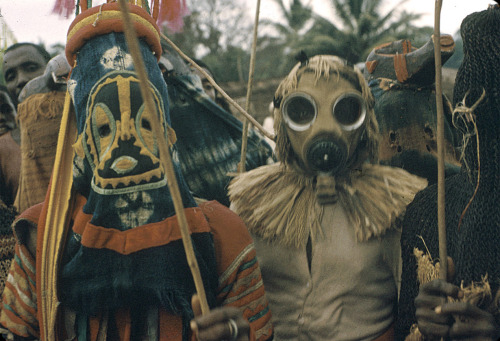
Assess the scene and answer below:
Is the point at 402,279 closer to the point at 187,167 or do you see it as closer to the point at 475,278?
the point at 475,278

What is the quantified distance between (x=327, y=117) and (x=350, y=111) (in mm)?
98

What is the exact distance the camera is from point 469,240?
1.68m

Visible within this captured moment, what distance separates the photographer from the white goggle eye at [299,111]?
1981 mm

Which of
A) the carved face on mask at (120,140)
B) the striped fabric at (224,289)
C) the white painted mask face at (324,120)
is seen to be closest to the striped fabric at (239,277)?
the striped fabric at (224,289)

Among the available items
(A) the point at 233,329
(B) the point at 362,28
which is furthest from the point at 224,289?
(B) the point at 362,28

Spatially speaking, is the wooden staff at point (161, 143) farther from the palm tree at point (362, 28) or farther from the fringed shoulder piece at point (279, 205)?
the palm tree at point (362, 28)

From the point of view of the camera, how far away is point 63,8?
207 centimetres

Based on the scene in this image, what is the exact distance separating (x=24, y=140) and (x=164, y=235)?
1007 millimetres

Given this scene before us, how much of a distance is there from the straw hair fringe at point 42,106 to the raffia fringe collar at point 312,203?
2.80 feet

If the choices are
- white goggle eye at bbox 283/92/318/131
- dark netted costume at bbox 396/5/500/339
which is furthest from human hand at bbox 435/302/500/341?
white goggle eye at bbox 283/92/318/131

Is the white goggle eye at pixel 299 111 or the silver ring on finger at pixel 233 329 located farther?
the white goggle eye at pixel 299 111

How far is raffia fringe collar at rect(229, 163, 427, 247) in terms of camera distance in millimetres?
2018

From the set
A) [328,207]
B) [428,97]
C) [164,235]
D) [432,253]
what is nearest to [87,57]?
[164,235]

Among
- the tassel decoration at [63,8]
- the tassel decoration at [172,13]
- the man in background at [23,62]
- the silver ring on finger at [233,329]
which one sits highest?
the tassel decoration at [63,8]
